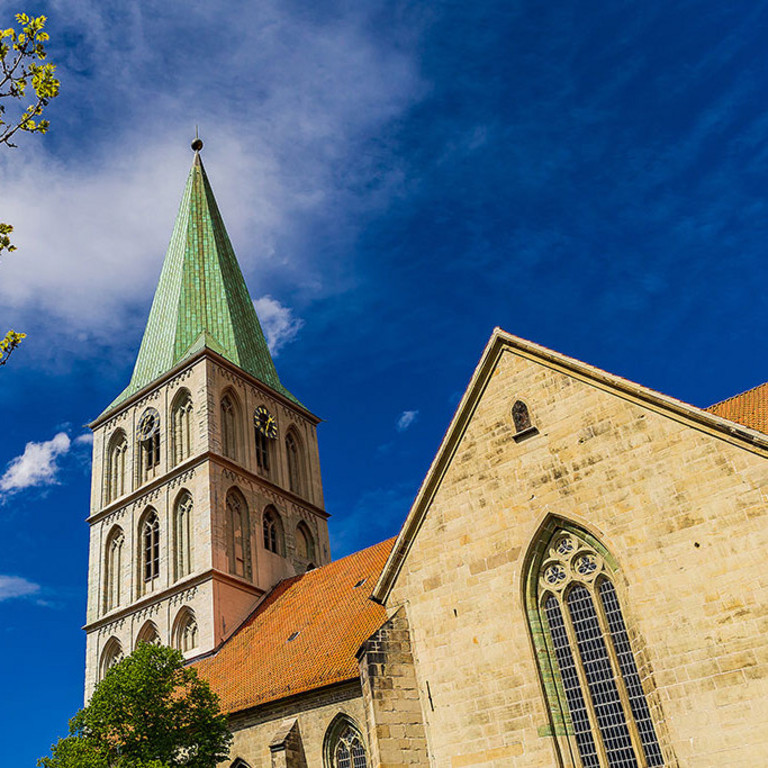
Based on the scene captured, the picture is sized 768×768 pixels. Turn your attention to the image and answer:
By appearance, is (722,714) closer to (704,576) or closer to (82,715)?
(704,576)

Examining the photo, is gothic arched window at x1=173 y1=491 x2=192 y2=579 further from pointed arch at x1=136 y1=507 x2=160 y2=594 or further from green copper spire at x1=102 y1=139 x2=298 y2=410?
green copper spire at x1=102 y1=139 x2=298 y2=410

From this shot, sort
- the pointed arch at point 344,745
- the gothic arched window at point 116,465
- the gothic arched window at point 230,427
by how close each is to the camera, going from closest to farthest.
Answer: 1. the pointed arch at point 344,745
2. the gothic arched window at point 230,427
3. the gothic arched window at point 116,465

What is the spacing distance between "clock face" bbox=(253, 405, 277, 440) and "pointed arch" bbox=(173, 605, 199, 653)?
8.64m

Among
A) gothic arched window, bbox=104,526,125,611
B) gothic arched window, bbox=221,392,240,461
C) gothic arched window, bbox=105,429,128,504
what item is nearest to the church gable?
gothic arched window, bbox=221,392,240,461

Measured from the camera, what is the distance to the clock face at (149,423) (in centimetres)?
3438

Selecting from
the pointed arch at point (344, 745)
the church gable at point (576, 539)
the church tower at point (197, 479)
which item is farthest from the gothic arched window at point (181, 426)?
the church gable at point (576, 539)

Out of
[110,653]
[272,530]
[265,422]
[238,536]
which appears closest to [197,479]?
[238,536]

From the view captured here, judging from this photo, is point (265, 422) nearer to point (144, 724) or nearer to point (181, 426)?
point (181, 426)

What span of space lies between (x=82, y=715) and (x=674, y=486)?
12.8m

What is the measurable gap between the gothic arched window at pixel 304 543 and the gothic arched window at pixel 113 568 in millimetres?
6950

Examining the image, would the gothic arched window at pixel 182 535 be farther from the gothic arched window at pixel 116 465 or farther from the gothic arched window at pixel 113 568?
the gothic arched window at pixel 116 465

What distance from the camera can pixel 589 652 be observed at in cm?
1432

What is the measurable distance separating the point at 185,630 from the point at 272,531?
5610 mm

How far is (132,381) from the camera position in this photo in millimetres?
37375
